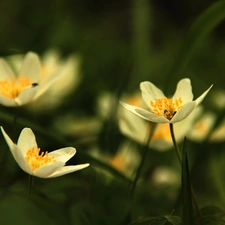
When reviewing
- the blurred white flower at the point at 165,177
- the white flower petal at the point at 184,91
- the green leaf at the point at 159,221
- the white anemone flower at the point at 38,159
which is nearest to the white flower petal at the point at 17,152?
the white anemone flower at the point at 38,159

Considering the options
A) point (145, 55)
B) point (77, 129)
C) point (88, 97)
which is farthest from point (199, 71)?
point (77, 129)

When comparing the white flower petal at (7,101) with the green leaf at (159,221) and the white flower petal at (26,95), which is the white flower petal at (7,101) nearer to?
the white flower petal at (26,95)

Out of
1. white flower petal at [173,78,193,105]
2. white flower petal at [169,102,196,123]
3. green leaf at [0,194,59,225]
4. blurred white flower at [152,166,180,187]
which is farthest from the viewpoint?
blurred white flower at [152,166,180,187]

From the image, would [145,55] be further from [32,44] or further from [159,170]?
[159,170]

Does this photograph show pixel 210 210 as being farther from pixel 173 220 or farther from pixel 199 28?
pixel 199 28

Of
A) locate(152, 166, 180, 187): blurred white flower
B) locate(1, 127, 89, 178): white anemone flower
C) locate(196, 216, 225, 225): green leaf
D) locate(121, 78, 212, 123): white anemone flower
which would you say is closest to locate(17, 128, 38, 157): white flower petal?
locate(1, 127, 89, 178): white anemone flower

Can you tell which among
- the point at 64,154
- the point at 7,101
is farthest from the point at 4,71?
the point at 64,154

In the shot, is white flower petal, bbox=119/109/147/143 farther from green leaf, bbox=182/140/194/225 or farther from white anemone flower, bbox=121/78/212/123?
green leaf, bbox=182/140/194/225
